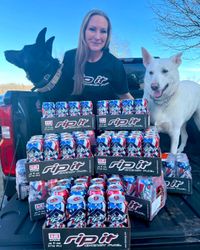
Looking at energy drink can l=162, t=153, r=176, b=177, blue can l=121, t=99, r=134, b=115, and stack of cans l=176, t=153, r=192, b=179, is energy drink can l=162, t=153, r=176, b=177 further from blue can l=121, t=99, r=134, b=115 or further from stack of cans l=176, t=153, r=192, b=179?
blue can l=121, t=99, r=134, b=115

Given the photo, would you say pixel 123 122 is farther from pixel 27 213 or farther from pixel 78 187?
pixel 27 213

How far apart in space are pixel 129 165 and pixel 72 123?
593 millimetres

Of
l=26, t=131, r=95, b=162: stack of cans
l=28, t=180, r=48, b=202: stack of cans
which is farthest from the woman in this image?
l=28, t=180, r=48, b=202: stack of cans

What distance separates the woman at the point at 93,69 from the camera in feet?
7.92

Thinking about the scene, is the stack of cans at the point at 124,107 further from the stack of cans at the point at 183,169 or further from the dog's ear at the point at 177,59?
the dog's ear at the point at 177,59

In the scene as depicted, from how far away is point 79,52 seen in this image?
8.05ft

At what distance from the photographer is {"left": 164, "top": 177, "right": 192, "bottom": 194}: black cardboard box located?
78.0 inches

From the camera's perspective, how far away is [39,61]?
2.22 m

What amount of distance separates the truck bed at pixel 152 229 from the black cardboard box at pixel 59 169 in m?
0.30

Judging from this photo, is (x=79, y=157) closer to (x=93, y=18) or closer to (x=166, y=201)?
(x=166, y=201)

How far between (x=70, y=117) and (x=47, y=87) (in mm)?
471

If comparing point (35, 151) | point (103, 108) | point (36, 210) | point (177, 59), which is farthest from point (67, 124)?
point (177, 59)

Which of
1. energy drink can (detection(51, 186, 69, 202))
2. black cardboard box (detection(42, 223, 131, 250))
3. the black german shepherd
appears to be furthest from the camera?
the black german shepherd

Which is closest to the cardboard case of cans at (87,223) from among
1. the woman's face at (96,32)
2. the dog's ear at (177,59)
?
the woman's face at (96,32)
